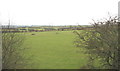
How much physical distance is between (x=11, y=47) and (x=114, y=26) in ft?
21.8

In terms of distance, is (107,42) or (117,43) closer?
(117,43)

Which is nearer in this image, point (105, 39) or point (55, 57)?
point (105, 39)

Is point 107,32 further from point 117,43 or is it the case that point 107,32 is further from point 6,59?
point 6,59

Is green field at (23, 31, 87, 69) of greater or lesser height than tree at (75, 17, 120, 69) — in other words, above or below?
below

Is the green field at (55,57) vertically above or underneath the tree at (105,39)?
underneath

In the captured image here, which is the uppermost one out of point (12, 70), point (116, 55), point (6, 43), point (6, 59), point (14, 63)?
point (6, 43)

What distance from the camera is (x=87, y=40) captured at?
704 centimetres

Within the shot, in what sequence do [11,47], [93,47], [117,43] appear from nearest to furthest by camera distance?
[117,43] < [93,47] < [11,47]

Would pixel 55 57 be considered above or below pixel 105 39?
below

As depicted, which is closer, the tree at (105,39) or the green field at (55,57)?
the tree at (105,39)

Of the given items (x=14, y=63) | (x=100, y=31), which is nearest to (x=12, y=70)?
(x=14, y=63)

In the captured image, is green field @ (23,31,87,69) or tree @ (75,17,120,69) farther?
green field @ (23,31,87,69)

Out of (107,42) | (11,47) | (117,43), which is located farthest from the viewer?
(11,47)

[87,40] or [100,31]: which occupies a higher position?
[100,31]
